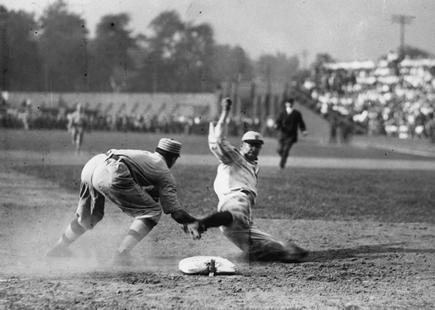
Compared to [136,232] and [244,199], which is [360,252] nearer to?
[244,199]

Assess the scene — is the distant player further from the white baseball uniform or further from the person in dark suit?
the white baseball uniform

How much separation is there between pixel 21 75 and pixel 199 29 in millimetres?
16995

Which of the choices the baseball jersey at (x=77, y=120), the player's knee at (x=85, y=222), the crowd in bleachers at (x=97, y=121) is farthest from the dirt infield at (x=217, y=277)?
the crowd in bleachers at (x=97, y=121)

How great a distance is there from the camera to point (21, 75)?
2429 inches

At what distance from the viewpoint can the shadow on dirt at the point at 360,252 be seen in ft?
24.6

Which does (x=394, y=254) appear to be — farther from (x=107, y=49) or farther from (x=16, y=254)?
(x=107, y=49)

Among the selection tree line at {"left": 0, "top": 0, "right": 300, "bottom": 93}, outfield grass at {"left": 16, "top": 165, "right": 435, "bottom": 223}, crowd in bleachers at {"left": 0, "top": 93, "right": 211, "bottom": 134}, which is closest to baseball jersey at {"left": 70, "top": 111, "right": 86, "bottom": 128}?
outfield grass at {"left": 16, "top": 165, "right": 435, "bottom": 223}

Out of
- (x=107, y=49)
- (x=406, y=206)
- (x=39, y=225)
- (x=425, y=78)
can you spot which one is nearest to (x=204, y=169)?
(x=406, y=206)

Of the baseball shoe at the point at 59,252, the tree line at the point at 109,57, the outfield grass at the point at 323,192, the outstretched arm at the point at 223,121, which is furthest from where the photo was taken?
the tree line at the point at 109,57

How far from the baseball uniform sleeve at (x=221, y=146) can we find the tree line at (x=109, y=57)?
150ft

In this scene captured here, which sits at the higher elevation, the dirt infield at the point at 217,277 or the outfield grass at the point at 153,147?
the dirt infield at the point at 217,277

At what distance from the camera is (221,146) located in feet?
22.6

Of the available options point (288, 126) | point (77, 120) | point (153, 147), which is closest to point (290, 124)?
point (288, 126)

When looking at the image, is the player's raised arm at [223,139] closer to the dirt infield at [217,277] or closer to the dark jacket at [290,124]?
the dirt infield at [217,277]
